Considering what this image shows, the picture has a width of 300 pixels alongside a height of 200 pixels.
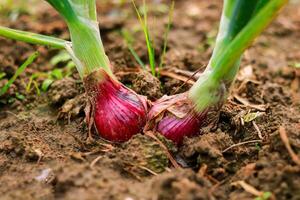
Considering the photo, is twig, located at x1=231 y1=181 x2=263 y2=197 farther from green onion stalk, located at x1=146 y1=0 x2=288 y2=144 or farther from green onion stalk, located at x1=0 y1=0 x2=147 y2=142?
green onion stalk, located at x1=0 y1=0 x2=147 y2=142

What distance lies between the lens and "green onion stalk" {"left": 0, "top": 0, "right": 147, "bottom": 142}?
1511 mm

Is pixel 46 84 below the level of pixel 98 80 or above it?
below

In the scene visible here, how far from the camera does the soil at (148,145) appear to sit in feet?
4.21

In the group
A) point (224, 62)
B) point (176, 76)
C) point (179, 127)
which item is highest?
point (224, 62)

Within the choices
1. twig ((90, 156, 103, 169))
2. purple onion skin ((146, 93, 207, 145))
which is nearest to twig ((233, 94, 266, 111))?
purple onion skin ((146, 93, 207, 145))

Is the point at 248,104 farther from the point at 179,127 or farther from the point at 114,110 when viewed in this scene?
the point at 114,110

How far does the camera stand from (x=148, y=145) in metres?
1.44

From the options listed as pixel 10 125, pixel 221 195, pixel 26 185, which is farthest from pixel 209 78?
pixel 10 125

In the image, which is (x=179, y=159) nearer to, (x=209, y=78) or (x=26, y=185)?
(x=209, y=78)

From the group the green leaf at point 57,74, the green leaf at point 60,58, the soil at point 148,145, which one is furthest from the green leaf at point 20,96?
the green leaf at point 60,58

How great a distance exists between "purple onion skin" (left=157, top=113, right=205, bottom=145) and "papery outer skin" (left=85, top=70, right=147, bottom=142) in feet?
0.26

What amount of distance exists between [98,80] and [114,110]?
0.11 m

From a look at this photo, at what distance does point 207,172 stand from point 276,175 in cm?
22

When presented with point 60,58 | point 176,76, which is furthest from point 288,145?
point 60,58
